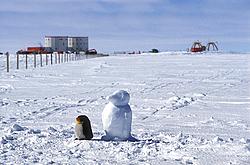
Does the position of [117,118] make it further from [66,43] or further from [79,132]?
[66,43]

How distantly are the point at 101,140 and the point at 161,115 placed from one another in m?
3.99

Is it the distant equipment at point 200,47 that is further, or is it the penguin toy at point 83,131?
the distant equipment at point 200,47

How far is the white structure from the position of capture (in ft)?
419

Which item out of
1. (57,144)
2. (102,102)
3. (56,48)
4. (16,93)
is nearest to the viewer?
(57,144)

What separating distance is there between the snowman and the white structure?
389ft

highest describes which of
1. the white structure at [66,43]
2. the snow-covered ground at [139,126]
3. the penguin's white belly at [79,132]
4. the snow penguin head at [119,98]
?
the snow penguin head at [119,98]

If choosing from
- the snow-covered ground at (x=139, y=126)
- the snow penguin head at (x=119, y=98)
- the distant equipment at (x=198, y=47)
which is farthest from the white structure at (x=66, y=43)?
the snow penguin head at (x=119, y=98)

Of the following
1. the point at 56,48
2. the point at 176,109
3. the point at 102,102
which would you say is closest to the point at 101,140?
the point at 176,109

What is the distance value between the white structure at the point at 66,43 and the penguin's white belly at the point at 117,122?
119 m

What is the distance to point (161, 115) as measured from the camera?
11.9m

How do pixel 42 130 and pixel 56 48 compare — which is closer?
pixel 42 130

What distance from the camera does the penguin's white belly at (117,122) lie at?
8.05 m

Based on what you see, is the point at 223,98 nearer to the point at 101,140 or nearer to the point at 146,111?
the point at 146,111

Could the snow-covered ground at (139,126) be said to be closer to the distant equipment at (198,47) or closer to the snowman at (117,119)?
the snowman at (117,119)
